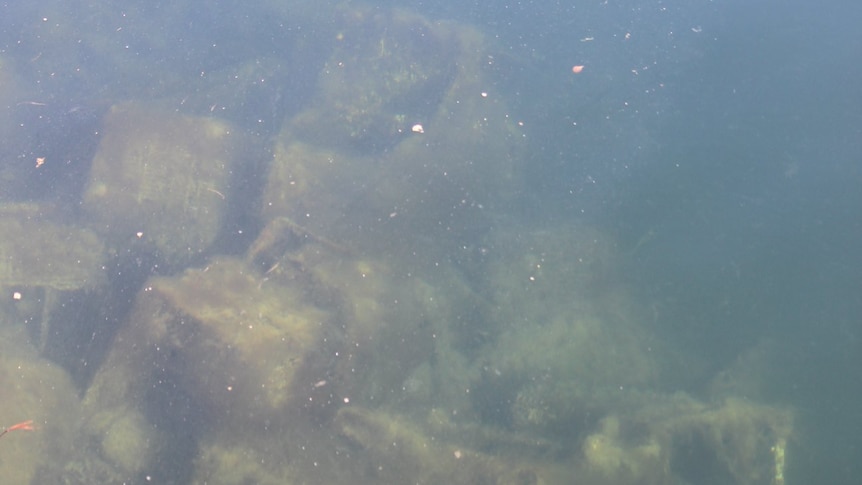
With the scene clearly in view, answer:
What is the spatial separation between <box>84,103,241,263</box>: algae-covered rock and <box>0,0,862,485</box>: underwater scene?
0.02 metres

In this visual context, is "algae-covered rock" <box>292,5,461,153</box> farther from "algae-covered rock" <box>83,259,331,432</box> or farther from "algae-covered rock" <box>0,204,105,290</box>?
Answer: "algae-covered rock" <box>0,204,105,290</box>

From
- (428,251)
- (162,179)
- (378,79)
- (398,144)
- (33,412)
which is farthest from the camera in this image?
(378,79)

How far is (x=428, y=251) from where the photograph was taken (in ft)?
12.5

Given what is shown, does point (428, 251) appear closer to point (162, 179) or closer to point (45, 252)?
point (162, 179)

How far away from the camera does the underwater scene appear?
3.17m

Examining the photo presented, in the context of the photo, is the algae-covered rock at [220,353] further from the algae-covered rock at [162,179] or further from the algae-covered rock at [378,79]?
the algae-covered rock at [378,79]

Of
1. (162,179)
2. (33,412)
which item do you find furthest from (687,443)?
(162,179)

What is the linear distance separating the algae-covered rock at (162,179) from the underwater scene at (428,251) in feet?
0.07

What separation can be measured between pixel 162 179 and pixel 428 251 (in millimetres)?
2054

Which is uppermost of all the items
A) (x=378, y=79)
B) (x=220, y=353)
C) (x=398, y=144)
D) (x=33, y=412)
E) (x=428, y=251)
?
(x=378, y=79)

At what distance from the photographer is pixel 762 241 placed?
398 cm

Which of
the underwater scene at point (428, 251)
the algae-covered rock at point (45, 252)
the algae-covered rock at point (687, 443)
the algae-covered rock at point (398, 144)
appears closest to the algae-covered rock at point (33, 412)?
the underwater scene at point (428, 251)

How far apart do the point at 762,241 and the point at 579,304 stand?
1.48 meters

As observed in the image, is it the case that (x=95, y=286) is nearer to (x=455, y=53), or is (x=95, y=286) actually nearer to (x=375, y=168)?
(x=375, y=168)
